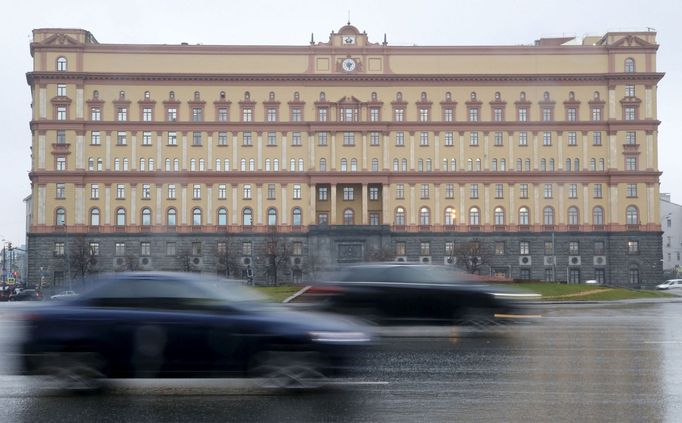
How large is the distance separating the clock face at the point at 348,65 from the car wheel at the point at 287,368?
301 feet

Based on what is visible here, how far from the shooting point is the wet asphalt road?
35.3ft

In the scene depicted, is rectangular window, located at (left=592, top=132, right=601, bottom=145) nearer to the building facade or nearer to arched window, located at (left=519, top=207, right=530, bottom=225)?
the building facade

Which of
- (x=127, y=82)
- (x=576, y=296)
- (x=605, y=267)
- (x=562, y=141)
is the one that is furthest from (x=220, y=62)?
(x=576, y=296)

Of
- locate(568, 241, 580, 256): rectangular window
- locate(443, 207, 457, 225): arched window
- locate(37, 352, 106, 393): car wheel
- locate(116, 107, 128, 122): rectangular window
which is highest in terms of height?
locate(116, 107, 128, 122): rectangular window

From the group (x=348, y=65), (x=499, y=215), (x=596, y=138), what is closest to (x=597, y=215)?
(x=596, y=138)

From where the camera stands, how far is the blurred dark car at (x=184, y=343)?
39.7 feet

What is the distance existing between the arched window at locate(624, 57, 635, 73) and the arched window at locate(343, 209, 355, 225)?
35.6 m

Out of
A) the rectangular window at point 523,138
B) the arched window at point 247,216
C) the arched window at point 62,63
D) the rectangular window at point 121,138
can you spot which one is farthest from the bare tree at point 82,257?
the rectangular window at point 523,138

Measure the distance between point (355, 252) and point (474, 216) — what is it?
1464cm

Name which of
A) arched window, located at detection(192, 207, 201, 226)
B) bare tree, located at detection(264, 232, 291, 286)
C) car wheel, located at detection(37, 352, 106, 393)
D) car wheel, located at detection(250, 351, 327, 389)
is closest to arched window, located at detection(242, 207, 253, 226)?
bare tree, located at detection(264, 232, 291, 286)

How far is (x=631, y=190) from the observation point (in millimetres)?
101875

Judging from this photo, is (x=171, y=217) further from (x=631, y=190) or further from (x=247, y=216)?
(x=631, y=190)

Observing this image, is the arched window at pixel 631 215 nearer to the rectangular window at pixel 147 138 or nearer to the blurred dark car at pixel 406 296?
the rectangular window at pixel 147 138

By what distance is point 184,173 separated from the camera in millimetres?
102438
